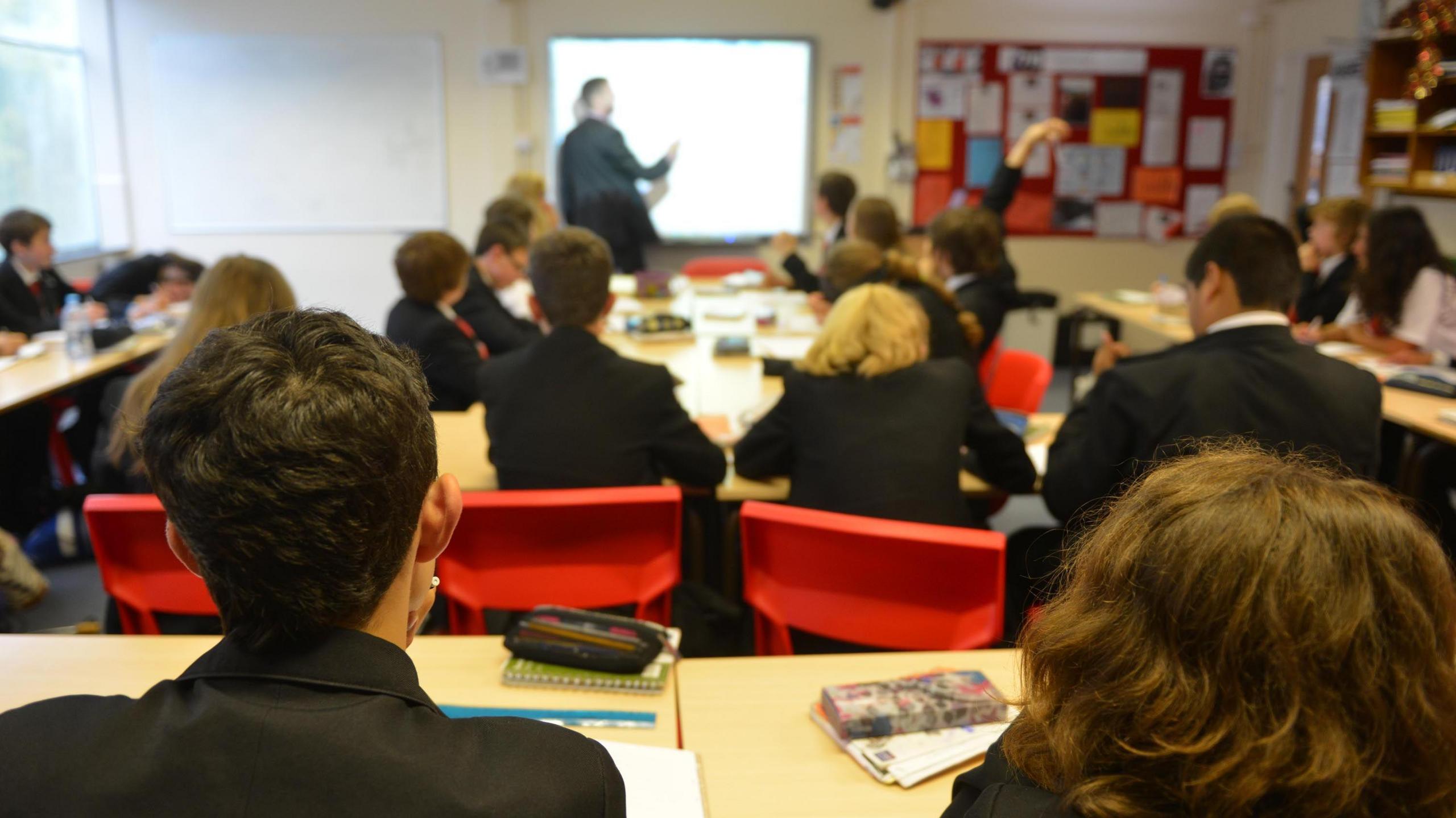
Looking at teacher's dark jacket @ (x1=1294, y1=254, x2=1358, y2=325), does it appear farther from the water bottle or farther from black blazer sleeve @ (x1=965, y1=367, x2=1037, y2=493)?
the water bottle

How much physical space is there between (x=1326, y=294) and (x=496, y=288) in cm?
384

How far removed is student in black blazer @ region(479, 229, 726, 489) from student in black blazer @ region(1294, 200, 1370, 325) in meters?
3.50

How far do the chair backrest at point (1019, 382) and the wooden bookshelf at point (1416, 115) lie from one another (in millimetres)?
3230

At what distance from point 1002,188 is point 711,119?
2857 mm

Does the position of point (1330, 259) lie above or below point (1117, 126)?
below

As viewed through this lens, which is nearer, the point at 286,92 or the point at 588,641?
the point at 588,641

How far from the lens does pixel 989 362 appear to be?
412cm

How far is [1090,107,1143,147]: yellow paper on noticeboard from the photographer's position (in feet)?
24.0

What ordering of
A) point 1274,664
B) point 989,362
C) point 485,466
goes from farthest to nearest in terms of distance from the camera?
point 989,362, point 485,466, point 1274,664

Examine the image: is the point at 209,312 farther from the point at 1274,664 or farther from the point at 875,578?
the point at 1274,664

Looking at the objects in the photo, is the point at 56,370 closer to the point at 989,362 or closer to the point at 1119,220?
the point at 989,362

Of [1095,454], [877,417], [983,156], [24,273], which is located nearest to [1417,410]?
[1095,454]

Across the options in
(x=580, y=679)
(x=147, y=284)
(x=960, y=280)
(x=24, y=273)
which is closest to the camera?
(x=580, y=679)

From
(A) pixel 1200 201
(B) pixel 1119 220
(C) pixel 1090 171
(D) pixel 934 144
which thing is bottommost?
(B) pixel 1119 220
